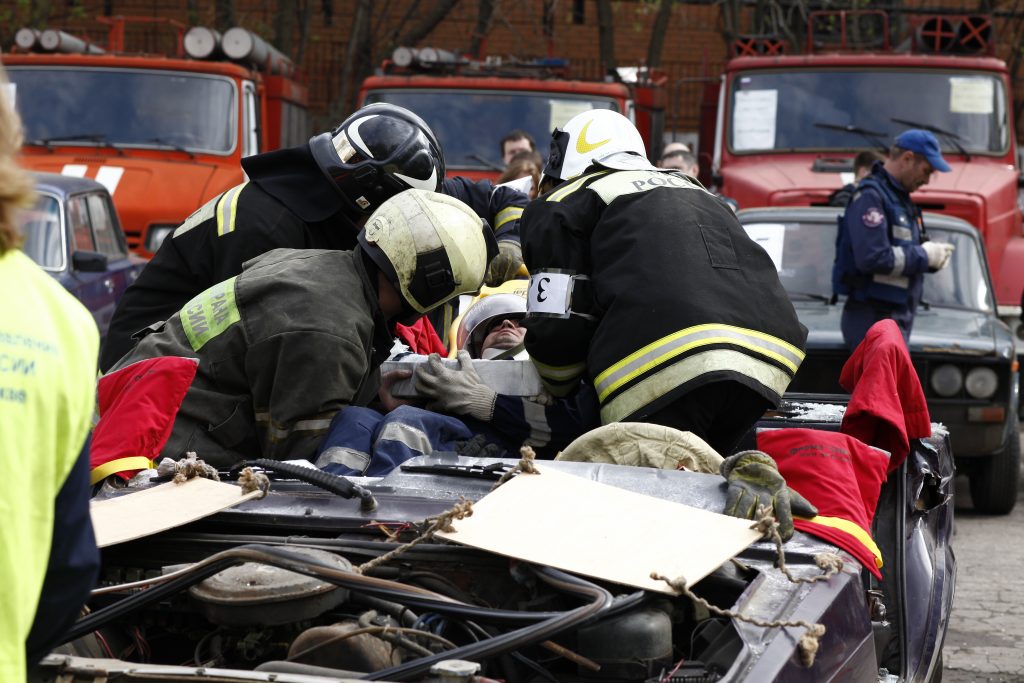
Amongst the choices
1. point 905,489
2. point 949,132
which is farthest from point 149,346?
point 949,132


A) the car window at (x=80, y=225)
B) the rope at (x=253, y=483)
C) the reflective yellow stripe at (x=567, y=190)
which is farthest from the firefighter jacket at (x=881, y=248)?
the rope at (x=253, y=483)

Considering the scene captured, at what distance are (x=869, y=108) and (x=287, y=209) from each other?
751 centimetres

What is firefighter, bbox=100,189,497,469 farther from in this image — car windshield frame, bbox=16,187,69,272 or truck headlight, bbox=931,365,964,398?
car windshield frame, bbox=16,187,69,272

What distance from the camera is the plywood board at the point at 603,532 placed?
8.03 ft

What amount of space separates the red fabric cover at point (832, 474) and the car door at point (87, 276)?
630cm

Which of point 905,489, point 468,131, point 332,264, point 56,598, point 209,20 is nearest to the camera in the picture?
point 56,598

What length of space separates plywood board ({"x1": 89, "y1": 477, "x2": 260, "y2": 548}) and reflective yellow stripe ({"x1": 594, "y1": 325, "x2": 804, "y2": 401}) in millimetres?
1233

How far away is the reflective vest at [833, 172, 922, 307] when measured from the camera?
7465 millimetres

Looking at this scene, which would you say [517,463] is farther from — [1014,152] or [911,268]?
[1014,152]

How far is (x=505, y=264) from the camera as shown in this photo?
215 inches

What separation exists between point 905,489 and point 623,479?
3.31 feet

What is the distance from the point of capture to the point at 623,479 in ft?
9.66

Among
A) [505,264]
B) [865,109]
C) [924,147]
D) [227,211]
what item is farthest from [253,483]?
[865,109]

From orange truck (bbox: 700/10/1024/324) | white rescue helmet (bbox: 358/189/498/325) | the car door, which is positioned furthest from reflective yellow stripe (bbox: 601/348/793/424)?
orange truck (bbox: 700/10/1024/324)
